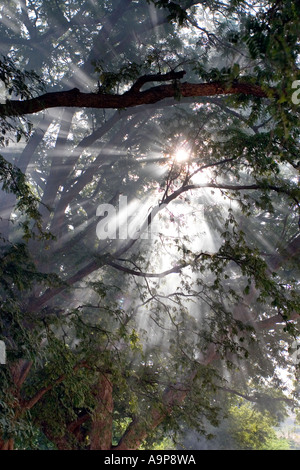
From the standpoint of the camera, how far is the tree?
4309 millimetres

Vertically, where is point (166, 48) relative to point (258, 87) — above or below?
above

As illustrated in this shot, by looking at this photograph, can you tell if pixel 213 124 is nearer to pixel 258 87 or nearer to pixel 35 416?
pixel 258 87

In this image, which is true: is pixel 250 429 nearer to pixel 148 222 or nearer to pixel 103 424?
pixel 103 424

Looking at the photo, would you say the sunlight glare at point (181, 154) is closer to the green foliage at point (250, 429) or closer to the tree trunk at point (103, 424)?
the tree trunk at point (103, 424)

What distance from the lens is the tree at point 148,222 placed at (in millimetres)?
4309

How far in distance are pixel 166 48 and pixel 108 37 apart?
231cm

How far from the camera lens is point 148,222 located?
293 inches

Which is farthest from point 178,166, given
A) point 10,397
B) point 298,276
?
point 298,276

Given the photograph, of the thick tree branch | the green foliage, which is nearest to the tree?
the thick tree branch

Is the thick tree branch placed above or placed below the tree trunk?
above

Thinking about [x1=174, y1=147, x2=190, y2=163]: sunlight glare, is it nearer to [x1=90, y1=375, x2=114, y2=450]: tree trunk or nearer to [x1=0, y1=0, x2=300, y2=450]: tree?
[x1=0, y1=0, x2=300, y2=450]: tree

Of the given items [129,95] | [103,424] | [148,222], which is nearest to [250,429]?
[103,424]

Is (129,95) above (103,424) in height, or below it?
above
